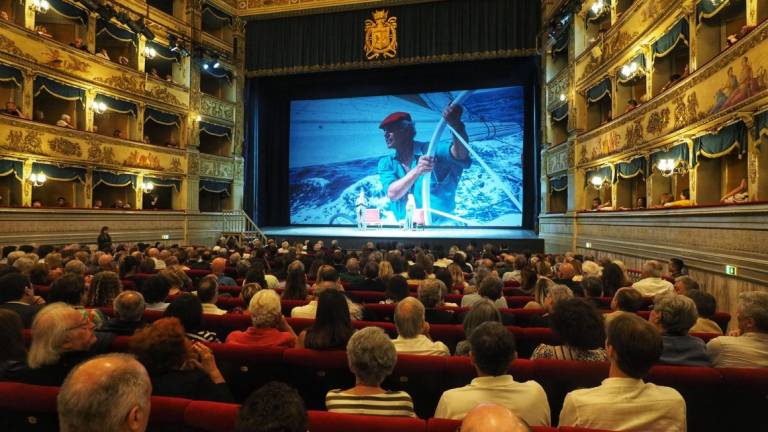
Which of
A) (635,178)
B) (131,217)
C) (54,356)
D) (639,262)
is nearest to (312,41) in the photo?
(131,217)

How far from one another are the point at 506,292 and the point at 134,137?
14.9 metres

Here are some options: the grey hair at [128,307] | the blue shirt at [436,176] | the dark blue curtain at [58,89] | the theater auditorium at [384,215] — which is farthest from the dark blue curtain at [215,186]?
the grey hair at [128,307]

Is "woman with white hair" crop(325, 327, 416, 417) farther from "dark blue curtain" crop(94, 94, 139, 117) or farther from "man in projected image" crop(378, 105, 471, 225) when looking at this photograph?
"man in projected image" crop(378, 105, 471, 225)

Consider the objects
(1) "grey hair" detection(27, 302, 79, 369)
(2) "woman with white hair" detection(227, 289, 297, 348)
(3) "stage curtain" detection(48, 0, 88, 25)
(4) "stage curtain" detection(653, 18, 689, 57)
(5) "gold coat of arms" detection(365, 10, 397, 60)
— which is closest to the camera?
(1) "grey hair" detection(27, 302, 79, 369)

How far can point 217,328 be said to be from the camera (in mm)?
3988

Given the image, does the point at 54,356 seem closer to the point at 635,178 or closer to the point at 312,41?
the point at 635,178

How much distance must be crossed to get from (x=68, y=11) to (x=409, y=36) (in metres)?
11.1

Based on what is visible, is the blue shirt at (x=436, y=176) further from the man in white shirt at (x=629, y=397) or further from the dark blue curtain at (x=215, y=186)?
the man in white shirt at (x=629, y=397)

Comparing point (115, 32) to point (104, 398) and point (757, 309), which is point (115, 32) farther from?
point (757, 309)

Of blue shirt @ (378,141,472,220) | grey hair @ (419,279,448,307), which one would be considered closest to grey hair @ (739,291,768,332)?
grey hair @ (419,279,448,307)

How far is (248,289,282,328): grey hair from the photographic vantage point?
11.0 feet

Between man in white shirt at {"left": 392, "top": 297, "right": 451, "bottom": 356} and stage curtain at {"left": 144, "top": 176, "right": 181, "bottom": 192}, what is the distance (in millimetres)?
16026

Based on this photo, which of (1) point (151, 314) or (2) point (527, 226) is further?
(2) point (527, 226)

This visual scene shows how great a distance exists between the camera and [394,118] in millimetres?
21297
